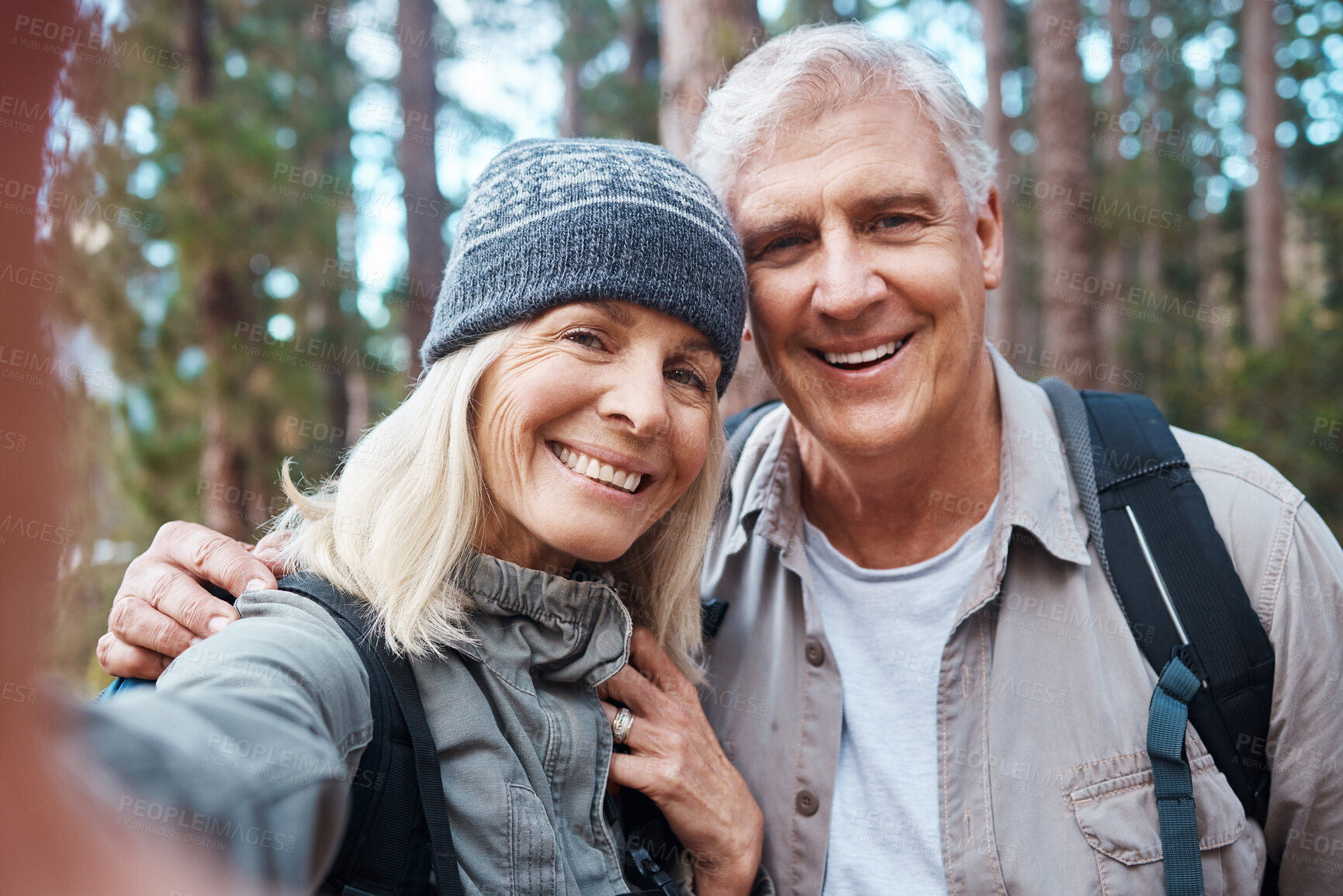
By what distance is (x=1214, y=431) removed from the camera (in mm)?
10148

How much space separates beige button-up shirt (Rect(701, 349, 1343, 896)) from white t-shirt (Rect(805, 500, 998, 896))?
4cm

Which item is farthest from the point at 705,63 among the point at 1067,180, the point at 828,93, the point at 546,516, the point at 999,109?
the point at 999,109

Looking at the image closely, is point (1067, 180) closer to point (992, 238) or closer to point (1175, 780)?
point (992, 238)

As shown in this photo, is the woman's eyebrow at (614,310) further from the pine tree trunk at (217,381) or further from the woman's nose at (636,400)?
the pine tree trunk at (217,381)

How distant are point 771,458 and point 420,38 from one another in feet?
27.8

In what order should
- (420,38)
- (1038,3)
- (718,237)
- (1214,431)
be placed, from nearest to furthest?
(718,237) < (1038,3) < (420,38) < (1214,431)

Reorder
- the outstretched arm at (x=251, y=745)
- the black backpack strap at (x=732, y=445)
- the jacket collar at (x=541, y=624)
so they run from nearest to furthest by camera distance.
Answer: the outstretched arm at (x=251, y=745) → the jacket collar at (x=541, y=624) → the black backpack strap at (x=732, y=445)

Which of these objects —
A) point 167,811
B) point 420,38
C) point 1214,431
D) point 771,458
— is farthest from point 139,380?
point 1214,431

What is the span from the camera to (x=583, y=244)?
1.89 m

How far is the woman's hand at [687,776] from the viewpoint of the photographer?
199 cm

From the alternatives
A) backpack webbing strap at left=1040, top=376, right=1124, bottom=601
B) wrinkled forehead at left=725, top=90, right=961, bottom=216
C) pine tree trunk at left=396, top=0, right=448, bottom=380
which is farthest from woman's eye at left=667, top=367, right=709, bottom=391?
pine tree trunk at left=396, top=0, right=448, bottom=380

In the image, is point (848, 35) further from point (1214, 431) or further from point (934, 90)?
point (1214, 431)

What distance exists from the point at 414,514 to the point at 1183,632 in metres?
1.69

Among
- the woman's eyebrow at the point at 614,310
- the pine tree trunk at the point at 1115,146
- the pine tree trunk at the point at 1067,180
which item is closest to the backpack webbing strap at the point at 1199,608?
the woman's eyebrow at the point at 614,310
